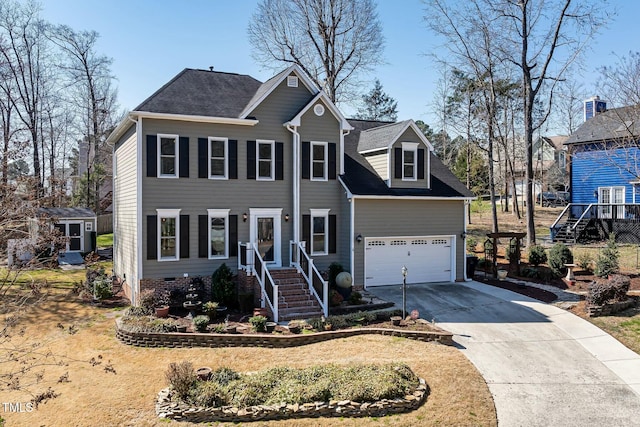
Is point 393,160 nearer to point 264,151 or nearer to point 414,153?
point 414,153

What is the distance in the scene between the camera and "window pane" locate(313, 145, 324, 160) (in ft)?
61.0

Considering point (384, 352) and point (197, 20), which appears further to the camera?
point (197, 20)

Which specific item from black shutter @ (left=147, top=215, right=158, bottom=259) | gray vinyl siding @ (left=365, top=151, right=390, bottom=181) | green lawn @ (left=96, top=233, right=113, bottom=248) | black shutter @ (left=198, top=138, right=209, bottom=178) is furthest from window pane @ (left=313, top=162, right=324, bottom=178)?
green lawn @ (left=96, top=233, right=113, bottom=248)

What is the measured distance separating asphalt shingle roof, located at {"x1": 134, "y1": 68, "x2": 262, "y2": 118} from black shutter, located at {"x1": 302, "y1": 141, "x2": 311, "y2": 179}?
9.37ft

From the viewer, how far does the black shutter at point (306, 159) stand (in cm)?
1830

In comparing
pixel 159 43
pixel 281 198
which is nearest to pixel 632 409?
pixel 281 198

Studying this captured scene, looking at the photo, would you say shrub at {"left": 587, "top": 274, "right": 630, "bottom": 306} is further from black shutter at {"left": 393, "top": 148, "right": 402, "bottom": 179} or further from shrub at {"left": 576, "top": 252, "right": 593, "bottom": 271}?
black shutter at {"left": 393, "top": 148, "right": 402, "bottom": 179}

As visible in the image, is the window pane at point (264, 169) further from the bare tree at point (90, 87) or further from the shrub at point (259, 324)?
the bare tree at point (90, 87)

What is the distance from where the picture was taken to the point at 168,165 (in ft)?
53.7

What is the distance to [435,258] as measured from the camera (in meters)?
19.9

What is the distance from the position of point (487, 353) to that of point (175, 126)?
41.0 feet

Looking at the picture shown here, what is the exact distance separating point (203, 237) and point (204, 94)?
5.58 meters

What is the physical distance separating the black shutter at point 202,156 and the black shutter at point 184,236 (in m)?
1.69

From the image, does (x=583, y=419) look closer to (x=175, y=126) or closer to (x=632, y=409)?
(x=632, y=409)
